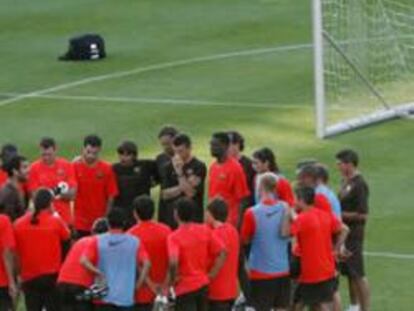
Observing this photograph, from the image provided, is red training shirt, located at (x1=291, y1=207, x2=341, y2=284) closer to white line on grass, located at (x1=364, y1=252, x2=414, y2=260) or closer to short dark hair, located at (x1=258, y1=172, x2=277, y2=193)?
short dark hair, located at (x1=258, y1=172, x2=277, y2=193)

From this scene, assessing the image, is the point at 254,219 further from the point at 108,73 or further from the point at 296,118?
the point at 108,73

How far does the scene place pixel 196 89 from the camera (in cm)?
2995

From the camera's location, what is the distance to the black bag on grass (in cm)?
3253

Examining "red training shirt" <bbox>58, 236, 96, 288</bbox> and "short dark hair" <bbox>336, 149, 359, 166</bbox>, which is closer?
"red training shirt" <bbox>58, 236, 96, 288</bbox>

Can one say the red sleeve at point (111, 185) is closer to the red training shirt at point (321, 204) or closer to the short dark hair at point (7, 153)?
the short dark hair at point (7, 153)

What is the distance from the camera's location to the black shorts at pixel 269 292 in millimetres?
16703

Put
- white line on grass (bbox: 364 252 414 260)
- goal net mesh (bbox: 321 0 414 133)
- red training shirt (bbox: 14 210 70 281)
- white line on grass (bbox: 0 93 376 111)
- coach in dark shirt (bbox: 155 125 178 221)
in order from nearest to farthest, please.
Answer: red training shirt (bbox: 14 210 70 281) → coach in dark shirt (bbox: 155 125 178 221) → white line on grass (bbox: 364 252 414 260) → goal net mesh (bbox: 321 0 414 133) → white line on grass (bbox: 0 93 376 111)

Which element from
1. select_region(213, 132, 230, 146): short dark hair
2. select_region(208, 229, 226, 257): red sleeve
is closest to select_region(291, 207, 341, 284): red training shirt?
select_region(208, 229, 226, 257): red sleeve

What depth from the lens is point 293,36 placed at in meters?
34.5

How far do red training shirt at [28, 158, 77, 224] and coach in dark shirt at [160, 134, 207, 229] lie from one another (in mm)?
1136

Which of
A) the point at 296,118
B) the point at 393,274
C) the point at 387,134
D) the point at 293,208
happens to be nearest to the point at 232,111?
the point at 296,118

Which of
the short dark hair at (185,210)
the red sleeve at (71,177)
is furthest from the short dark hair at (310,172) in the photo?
the red sleeve at (71,177)

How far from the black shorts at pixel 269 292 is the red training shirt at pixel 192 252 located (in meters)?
1.06

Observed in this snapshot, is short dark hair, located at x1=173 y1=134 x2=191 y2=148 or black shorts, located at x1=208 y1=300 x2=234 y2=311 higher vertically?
short dark hair, located at x1=173 y1=134 x2=191 y2=148
